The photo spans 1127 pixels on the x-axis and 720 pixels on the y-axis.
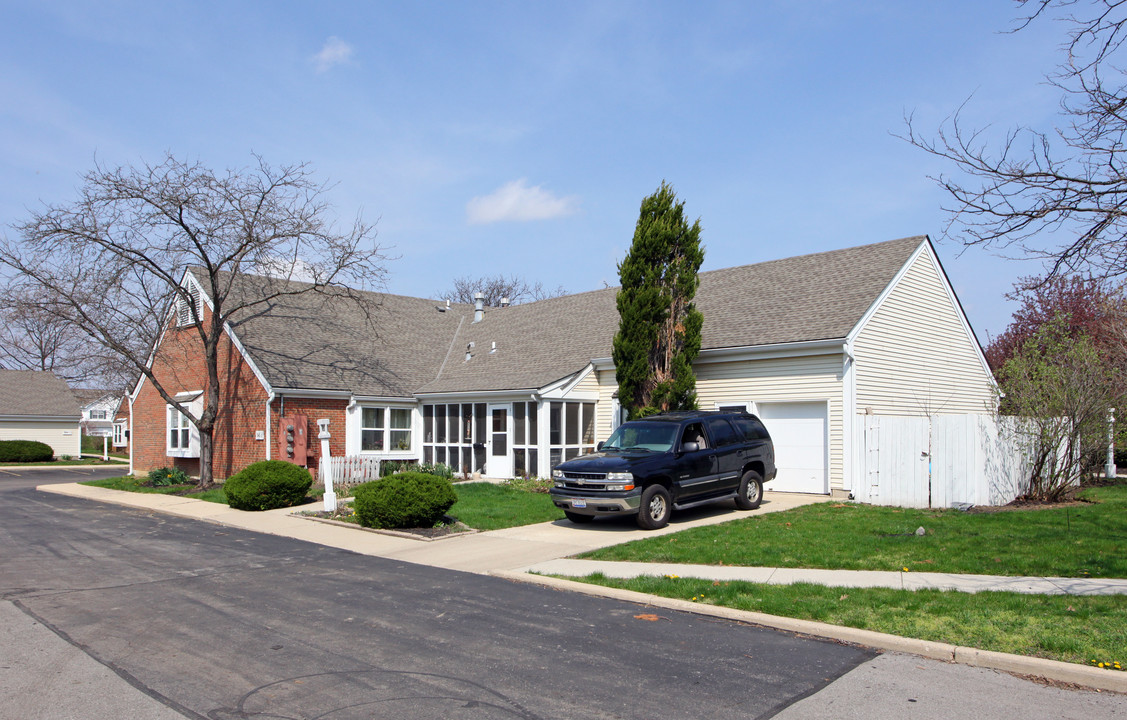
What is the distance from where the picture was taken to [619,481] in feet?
43.4

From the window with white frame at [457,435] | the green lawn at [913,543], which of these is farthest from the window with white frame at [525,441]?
the green lawn at [913,543]

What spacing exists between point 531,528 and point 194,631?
745 cm

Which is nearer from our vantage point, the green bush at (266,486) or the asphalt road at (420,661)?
the asphalt road at (420,661)

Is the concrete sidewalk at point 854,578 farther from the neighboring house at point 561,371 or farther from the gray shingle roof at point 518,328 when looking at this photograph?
the gray shingle roof at point 518,328

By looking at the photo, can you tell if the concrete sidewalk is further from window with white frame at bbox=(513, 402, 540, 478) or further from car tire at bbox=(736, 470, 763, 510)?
window with white frame at bbox=(513, 402, 540, 478)

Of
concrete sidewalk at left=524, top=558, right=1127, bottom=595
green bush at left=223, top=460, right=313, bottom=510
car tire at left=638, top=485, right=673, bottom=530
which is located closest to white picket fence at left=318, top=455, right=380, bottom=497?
green bush at left=223, top=460, right=313, bottom=510

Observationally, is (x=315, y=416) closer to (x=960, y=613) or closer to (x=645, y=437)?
(x=645, y=437)

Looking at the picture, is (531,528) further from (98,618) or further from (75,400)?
(75,400)

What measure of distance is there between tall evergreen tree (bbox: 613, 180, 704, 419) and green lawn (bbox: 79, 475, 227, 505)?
1024 centimetres

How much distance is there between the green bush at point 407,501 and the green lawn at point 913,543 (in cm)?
359

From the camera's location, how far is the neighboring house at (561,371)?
17906 millimetres

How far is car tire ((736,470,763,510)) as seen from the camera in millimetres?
15216

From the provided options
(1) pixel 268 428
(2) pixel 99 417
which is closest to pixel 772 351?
(1) pixel 268 428

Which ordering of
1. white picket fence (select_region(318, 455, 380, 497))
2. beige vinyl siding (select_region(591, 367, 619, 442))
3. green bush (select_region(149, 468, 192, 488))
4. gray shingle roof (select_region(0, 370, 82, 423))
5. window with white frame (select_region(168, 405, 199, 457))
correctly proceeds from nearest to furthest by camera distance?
white picket fence (select_region(318, 455, 380, 497)) → beige vinyl siding (select_region(591, 367, 619, 442)) → green bush (select_region(149, 468, 192, 488)) → window with white frame (select_region(168, 405, 199, 457)) → gray shingle roof (select_region(0, 370, 82, 423))
